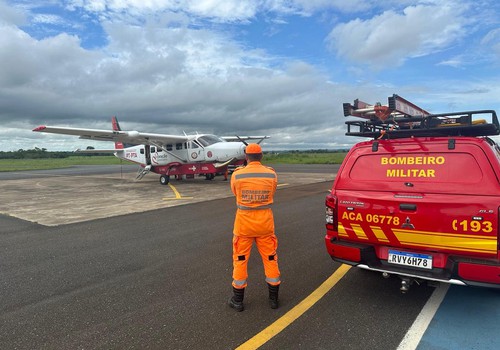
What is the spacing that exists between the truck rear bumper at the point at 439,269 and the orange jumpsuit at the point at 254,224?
0.82 m

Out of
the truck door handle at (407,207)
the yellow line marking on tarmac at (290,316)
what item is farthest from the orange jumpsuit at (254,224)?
the truck door handle at (407,207)

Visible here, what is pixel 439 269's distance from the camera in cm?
341

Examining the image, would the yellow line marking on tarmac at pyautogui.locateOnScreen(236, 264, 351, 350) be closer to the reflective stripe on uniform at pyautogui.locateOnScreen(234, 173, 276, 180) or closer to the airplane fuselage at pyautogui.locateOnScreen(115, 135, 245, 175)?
the reflective stripe on uniform at pyautogui.locateOnScreen(234, 173, 276, 180)

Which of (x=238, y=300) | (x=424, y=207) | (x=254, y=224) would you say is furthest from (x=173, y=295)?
(x=424, y=207)

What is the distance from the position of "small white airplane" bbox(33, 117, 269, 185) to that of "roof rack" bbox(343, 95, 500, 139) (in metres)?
12.8

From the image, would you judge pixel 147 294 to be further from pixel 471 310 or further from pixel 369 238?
pixel 471 310

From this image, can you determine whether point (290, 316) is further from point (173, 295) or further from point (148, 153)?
point (148, 153)

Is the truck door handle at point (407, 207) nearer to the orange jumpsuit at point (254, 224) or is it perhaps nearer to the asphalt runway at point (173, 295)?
the asphalt runway at point (173, 295)

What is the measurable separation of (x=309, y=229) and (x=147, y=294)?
426cm

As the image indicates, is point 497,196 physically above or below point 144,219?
above

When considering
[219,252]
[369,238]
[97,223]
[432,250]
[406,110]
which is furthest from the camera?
[97,223]

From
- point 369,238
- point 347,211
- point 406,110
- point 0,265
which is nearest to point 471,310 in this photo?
point 369,238

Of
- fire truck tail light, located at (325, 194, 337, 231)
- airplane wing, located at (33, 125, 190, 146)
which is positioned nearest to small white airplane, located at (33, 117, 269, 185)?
airplane wing, located at (33, 125, 190, 146)

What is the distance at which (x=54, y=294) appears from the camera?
14.0 ft
